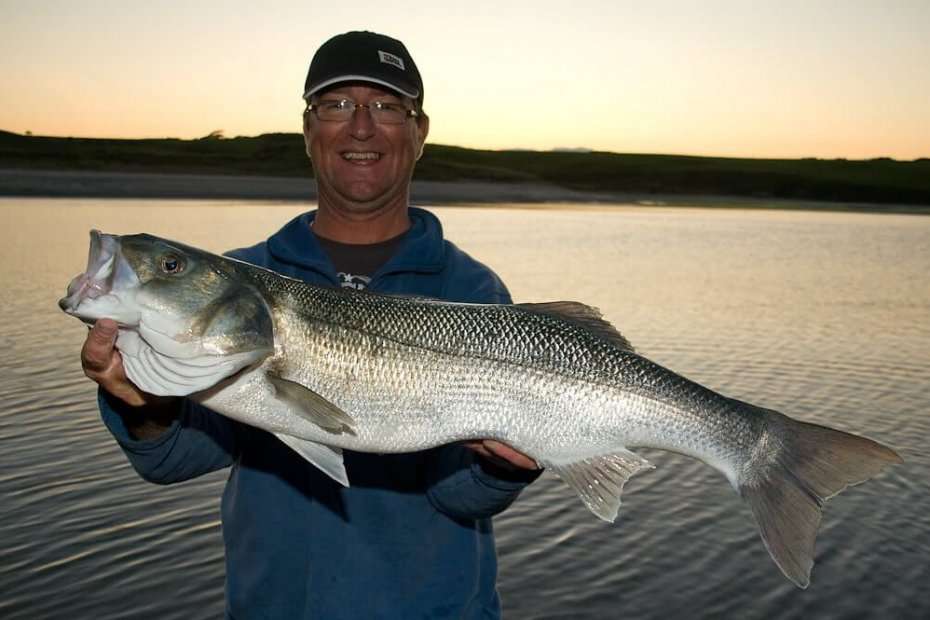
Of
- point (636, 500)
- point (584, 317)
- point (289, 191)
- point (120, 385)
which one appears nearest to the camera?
point (120, 385)

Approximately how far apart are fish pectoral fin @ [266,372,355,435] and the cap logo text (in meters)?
1.68

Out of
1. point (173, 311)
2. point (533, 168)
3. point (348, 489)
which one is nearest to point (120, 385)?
point (173, 311)

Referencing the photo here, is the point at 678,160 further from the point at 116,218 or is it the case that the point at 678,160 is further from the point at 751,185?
the point at 116,218

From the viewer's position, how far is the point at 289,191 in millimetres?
49750

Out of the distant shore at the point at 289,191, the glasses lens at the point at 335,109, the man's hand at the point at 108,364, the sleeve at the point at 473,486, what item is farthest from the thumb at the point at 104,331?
the distant shore at the point at 289,191

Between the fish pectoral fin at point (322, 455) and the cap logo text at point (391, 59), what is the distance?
184 cm

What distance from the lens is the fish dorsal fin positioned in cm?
357

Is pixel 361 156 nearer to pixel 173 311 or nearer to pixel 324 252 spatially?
pixel 324 252

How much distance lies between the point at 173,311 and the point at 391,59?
1662 mm

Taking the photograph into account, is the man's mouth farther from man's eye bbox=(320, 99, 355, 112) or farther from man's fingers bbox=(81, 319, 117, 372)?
man's fingers bbox=(81, 319, 117, 372)

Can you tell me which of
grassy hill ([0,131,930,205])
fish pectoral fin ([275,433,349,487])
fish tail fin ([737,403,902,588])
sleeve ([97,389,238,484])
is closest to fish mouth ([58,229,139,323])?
sleeve ([97,389,238,484])

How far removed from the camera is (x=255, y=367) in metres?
3.22

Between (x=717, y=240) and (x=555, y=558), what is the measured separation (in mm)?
26745

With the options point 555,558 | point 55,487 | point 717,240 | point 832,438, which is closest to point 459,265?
point 832,438
